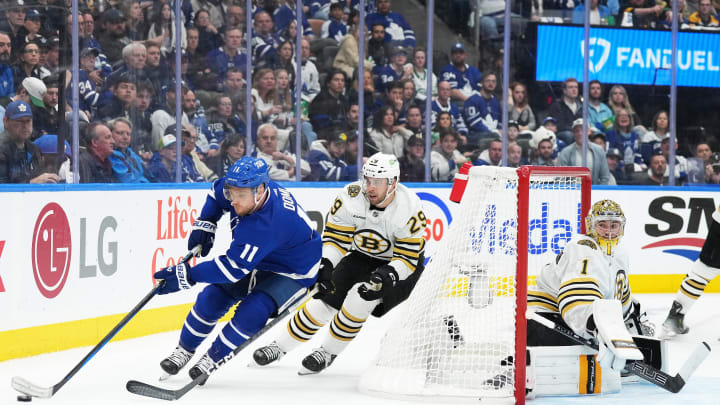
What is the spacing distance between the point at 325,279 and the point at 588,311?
1.13 metres

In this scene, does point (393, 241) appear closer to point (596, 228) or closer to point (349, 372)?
point (349, 372)

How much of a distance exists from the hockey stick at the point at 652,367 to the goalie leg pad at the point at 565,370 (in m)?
0.06

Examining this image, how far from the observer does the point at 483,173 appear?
4043 mm

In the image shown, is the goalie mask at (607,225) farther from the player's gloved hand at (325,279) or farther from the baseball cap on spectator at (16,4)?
the baseball cap on spectator at (16,4)

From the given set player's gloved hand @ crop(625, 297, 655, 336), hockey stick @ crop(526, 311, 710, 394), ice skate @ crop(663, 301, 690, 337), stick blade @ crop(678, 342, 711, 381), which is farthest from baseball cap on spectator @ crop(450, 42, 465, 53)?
stick blade @ crop(678, 342, 711, 381)

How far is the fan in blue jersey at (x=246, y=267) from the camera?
3.93 metres

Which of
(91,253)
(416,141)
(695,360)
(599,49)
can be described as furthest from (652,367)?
(599,49)

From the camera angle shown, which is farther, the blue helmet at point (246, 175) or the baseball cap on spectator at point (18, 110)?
the baseball cap on spectator at point (18, 110)

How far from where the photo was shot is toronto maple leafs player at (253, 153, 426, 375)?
4.44 m

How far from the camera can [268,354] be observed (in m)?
4.64

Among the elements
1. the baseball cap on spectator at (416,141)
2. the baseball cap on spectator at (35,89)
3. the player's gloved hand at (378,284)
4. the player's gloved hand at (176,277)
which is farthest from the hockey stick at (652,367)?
the baseball cap on spectator at (416,141)

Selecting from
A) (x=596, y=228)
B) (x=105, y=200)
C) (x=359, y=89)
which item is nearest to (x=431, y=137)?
(x=359, y=89)

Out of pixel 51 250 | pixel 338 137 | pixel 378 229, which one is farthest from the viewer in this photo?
pixel 338 137

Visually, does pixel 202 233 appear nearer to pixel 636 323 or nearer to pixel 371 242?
pixel 371 242
